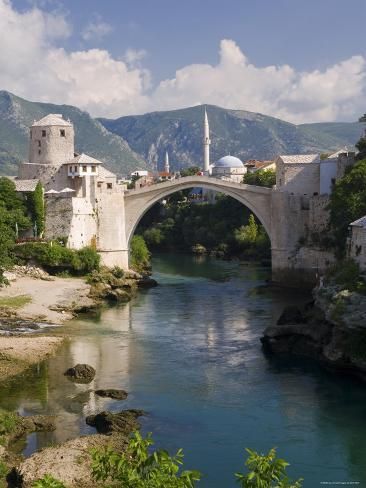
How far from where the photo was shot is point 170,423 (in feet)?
75.9

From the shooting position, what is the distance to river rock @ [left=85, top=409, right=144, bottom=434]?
22.0 metres

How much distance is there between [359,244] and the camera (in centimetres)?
3297

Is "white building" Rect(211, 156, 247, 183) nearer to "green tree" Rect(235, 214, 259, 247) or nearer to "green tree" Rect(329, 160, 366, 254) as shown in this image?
"green tree" Rect(235, 214, 259, 247)

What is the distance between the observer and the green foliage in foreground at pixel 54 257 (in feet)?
161

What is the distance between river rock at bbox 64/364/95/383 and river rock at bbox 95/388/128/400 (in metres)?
2.00

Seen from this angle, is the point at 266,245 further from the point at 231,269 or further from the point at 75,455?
the point at 75,455

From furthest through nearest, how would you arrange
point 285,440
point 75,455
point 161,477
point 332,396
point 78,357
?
1. point 78,357
2. point 332,396
3. point 285,440
4. point 75,455
5. point 161,477

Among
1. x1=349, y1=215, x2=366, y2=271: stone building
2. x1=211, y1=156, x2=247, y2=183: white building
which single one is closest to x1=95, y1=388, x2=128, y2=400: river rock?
x1=349, y1=215, x2=366, y2=271: stone building

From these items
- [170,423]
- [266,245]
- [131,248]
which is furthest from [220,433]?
[266,245]

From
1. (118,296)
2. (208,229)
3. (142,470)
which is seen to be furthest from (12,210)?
(142,470)

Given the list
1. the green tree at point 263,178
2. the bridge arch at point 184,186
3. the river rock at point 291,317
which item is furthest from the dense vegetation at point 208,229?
the river rock at point 291,317

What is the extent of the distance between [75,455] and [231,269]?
42.7 meters

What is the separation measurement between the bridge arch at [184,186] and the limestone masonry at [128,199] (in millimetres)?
72

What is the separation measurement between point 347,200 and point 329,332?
11.9 m
